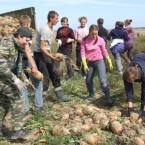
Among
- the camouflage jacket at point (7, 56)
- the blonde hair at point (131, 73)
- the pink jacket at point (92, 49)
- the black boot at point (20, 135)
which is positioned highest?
the camouflage jacket at point (7, 56)

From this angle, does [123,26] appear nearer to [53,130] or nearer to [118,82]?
[118,82]

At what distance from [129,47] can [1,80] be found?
6370 millimetres

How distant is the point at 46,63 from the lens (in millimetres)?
6801

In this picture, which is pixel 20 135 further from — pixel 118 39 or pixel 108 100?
pixel 118 39

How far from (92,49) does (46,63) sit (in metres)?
0.94

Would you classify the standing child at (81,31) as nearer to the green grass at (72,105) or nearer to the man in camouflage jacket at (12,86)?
the green grass at (72,105)

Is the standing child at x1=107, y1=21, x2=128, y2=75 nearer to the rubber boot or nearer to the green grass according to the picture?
the green grass

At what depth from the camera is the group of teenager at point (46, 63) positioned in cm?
502

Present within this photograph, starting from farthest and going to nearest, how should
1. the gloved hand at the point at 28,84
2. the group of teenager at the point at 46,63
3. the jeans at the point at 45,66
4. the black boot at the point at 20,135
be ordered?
the jeans at the point at 45,66
the gloved hand at the point at 28,84
the black boot at the point at 20,135
the group of teenager at the point at 46,63

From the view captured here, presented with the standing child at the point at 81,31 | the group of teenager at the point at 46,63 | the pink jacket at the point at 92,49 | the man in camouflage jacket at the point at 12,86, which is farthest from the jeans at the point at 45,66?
the standing child at the point at 81,31

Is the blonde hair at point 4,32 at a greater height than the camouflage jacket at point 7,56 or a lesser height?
greater

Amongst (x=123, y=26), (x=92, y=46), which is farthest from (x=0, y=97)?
(x=123, y=26)

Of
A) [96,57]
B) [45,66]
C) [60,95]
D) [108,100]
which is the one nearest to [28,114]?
[45,66]

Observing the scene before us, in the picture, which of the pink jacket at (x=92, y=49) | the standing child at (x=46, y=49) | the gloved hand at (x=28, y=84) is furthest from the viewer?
the pink jacket at (x=92, y=49)
